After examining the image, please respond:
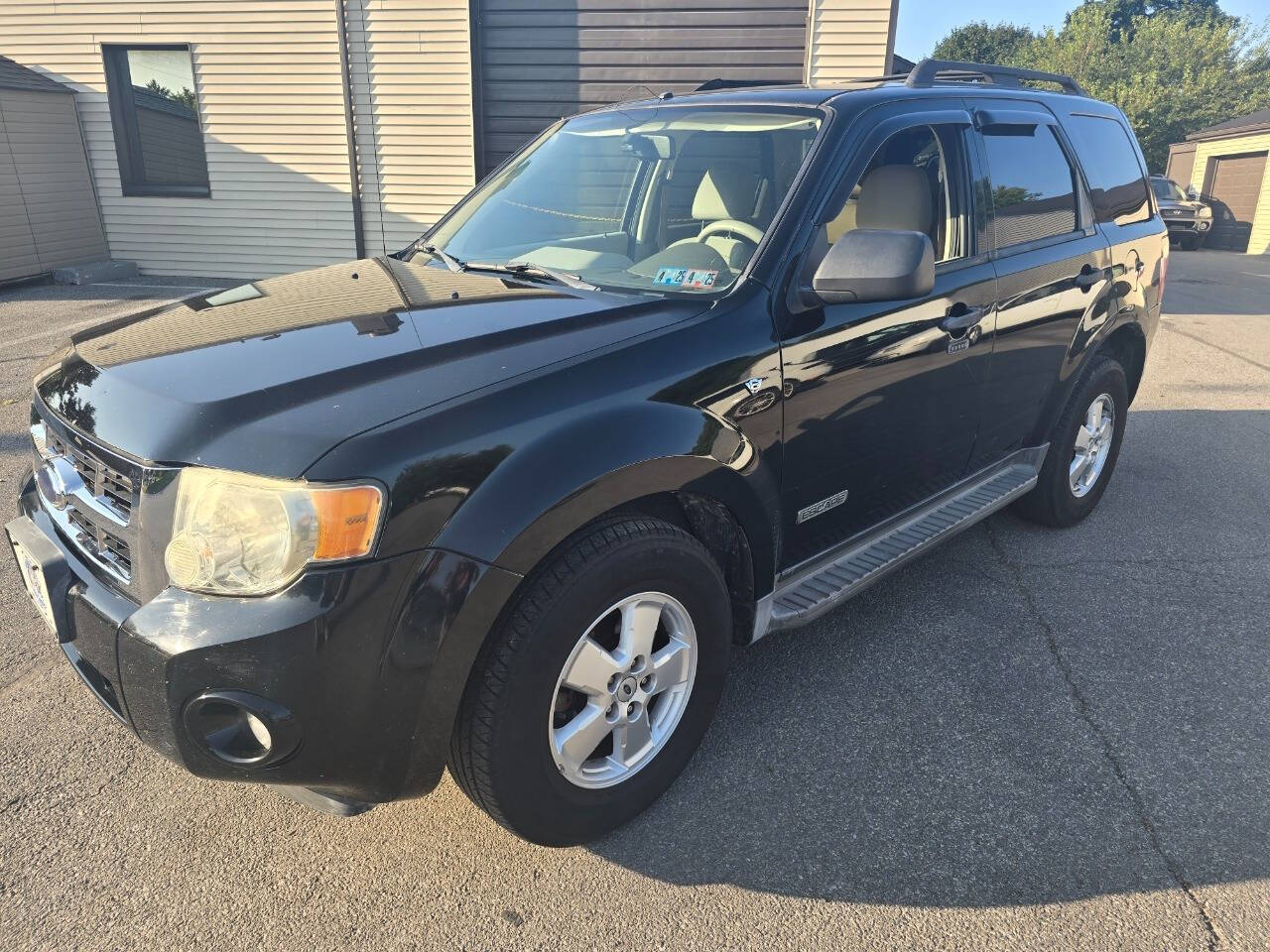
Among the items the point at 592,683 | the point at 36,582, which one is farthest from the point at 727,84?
the point at 36,582

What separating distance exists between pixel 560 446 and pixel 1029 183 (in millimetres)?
2716

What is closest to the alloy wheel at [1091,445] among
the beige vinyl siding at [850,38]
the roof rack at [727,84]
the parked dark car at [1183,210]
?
the roof rack at [727,84]

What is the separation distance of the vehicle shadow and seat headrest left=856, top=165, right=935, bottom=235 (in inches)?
60.0

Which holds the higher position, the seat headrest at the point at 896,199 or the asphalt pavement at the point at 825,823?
the seat headrest at the point at 896,199

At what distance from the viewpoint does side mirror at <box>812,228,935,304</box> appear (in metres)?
2.42

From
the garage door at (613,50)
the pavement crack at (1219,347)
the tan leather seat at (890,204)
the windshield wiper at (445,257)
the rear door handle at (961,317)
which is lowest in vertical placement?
the pavement crack at (1219,347)

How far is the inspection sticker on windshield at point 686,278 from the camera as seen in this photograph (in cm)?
257

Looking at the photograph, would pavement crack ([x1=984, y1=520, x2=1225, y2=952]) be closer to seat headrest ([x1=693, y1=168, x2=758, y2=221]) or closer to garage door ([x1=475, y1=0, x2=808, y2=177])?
seat headrest ([x1=693, y1=168, x2=758, y2=221])

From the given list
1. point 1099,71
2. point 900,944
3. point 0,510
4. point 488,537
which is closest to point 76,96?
point 0,510

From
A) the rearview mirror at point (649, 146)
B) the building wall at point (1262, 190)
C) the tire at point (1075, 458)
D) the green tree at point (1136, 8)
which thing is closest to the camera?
the rearview mirror at point (649, 146)

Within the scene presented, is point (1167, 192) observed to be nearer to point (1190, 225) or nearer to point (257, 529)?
point (1190, 225)

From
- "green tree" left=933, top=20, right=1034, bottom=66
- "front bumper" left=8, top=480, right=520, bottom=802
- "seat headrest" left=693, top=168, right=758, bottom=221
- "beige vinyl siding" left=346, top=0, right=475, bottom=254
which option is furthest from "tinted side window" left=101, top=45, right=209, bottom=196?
"green tree" left=933, top=20, right=1034, bottom=66

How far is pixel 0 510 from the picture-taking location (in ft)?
13.9

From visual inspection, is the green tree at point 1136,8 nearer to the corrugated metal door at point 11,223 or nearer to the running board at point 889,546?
the corrugated metal door at point 11,223
